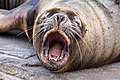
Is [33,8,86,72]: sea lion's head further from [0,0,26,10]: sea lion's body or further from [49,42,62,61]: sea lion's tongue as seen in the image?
[0,0,26,10]: sea lion's body

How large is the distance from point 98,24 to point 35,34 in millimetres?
585

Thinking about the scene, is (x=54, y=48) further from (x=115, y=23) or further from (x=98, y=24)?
(x=115, y=23)

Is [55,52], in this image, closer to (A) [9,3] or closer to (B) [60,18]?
(B) [60,18]

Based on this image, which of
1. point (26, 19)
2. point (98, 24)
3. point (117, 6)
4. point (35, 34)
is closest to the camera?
point (35, 34)

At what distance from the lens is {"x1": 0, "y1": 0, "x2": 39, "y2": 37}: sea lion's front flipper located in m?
4.01

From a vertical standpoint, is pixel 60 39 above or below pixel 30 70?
above

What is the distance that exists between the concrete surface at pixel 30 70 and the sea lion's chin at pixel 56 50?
127mm

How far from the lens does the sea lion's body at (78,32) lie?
2.70m

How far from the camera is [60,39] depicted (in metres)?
2.73

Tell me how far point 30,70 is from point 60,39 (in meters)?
0.42

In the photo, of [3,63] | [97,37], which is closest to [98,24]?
[97,37]

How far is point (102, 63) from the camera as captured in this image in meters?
3.41

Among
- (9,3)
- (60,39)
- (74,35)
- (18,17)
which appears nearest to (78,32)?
(74,35)

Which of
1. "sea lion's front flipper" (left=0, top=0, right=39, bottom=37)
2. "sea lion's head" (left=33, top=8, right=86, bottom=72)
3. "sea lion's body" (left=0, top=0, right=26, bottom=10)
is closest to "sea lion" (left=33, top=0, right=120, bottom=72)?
"sea lion's head" (left=33, top=8, right=86, bottom=72)
